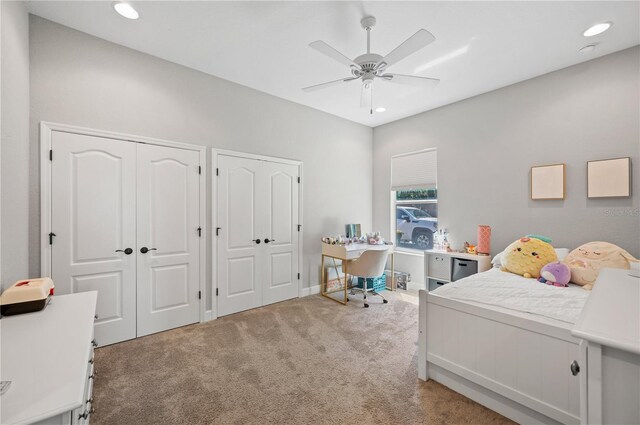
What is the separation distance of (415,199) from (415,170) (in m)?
0.50

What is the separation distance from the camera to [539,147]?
3.24 meters

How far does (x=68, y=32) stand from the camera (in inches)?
95.7

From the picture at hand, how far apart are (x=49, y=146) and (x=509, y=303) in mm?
3944

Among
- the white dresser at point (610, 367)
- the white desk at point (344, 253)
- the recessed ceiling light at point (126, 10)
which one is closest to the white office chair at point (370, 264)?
the white desk at point (344, 253)

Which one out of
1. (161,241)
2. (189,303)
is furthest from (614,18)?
(189,303)

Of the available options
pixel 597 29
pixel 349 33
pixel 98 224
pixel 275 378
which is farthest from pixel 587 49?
pixel 98 224

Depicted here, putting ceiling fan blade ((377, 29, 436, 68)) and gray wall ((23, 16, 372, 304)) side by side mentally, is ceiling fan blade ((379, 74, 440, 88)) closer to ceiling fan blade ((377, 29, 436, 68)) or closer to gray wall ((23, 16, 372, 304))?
A: ceiling fan blade ((377, 29, 436, 68))

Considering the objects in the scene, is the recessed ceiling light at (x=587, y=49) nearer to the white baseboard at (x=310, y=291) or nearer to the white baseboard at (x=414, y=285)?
the white baseboard at (x=414, y=285)

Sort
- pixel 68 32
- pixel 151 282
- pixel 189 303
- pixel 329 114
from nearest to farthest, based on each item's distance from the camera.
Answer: pixel 68 32 < pixel 151 282 < pixel 189 303 < pixel 329 114

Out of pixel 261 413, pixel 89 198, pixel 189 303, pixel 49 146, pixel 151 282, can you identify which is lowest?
pixel 261 413

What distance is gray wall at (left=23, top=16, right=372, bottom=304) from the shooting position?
236cm

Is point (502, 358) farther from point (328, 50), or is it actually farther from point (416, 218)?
point (416, 218)

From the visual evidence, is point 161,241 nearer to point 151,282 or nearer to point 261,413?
point 151,282

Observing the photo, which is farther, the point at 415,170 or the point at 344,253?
the point at 415,170
